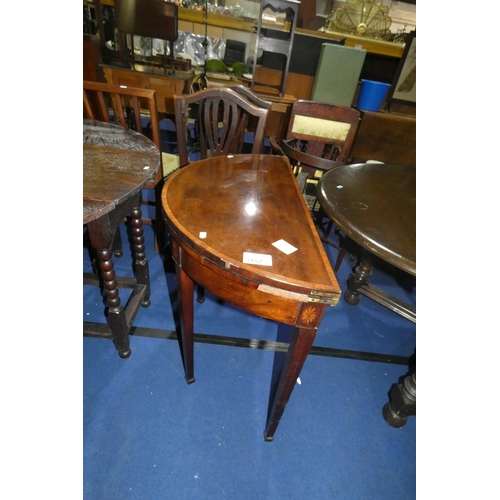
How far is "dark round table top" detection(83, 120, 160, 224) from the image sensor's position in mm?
827

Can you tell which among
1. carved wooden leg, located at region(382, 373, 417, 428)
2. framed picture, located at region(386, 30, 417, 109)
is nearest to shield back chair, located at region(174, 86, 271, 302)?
carved wooden leg, located at region(382, 373, 417, 428)

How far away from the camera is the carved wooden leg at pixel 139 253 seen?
1367mm

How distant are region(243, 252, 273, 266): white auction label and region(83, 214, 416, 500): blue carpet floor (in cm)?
86

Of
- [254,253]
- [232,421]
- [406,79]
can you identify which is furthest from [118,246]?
[406,79]

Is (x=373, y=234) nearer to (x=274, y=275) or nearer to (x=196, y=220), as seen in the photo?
(x=274, y=275)

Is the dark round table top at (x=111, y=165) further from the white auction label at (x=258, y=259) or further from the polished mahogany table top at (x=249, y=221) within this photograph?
the white auction label at (x=258, y=259)

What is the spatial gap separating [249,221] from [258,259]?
0.19 m

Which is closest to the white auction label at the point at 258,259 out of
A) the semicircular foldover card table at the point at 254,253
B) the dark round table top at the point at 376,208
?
the semicircular foldover card table at the point at 254,253

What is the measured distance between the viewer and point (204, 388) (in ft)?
4.23

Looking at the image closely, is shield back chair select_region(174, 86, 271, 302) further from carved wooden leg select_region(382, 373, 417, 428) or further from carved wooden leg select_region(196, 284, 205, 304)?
carved wooden leg select_region(382, 373, 417, 428)

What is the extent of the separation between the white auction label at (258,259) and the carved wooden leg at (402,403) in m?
0.98

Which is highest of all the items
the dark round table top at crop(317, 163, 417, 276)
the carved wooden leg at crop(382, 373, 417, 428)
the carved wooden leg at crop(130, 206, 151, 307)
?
the dark round table top at crop(317, 163, 417, 276)
